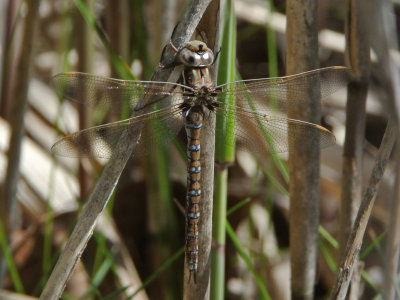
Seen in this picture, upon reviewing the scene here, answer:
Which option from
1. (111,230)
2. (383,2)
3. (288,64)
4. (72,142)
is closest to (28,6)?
(72,142)

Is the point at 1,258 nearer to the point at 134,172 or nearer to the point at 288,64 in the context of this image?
the point at 134,172

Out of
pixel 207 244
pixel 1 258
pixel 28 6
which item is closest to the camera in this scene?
pixel 207 244

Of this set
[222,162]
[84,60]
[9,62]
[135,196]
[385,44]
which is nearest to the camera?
[385,44]

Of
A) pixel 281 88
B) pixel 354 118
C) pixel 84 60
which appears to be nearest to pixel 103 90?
pixel 281 88

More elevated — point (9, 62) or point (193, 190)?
point (9, 62)

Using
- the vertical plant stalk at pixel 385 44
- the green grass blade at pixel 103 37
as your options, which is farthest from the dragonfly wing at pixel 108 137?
the vertical plant stalk at pixel 385 44

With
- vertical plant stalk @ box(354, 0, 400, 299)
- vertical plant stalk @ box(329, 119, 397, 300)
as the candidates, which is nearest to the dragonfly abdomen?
vertical plant stalk @ box(329, 119, 397, 300)

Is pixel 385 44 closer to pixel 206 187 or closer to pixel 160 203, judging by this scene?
pixel 206 187
